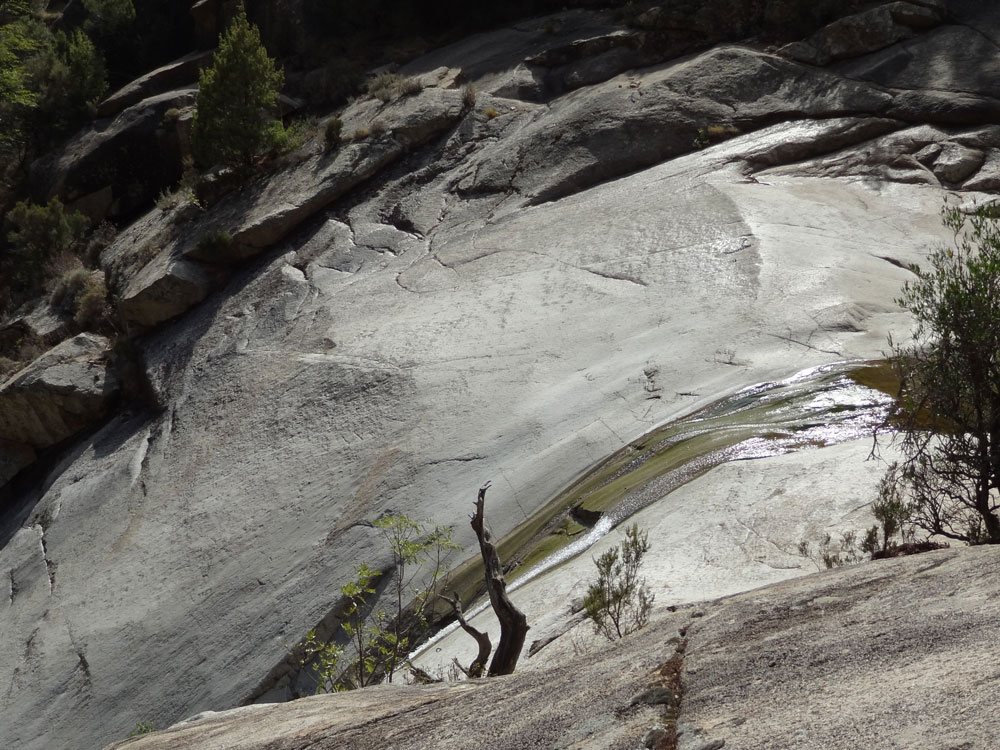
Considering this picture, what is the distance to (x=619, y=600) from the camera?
5789mm

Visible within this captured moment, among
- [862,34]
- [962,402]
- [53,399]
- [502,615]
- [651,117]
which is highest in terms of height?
[651,117]

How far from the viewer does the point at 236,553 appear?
10.2 meters

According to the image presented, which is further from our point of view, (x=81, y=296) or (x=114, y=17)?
(x=114, y=17)

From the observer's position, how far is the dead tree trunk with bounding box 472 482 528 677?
16.7 ft

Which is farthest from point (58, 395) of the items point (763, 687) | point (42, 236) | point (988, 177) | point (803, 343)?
point (763, 687)

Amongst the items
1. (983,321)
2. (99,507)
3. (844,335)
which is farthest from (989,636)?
(99,507)

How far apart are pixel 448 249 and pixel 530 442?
16.0 ft

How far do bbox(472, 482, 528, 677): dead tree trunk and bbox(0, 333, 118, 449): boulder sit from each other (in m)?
10.7

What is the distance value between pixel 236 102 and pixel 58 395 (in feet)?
18.2

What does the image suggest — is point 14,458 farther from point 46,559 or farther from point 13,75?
point 13,75

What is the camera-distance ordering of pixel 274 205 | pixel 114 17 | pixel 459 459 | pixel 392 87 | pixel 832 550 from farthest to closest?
pixel 114 17 → pixel 392 87 → pixel 274 205 → pixel 459 459 → pixel 832 550

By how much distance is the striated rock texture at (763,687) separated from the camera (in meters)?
2.84

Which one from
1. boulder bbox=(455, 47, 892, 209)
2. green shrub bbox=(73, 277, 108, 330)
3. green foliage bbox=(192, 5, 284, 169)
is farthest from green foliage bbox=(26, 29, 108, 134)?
boulder bbox=(455, 47, 892, 209)

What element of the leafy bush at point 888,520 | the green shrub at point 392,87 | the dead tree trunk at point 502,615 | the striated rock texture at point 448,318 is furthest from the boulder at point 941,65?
the dead tree trunk at point 502,615
